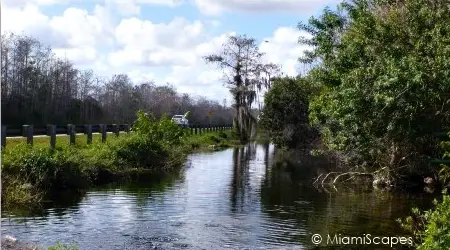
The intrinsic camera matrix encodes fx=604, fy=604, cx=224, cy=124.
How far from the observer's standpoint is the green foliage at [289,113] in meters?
40.4

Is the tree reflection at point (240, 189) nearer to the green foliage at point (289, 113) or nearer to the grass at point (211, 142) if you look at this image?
the green foliage at point (289, 113)

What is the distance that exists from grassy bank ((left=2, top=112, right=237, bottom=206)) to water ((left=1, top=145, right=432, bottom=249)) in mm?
716

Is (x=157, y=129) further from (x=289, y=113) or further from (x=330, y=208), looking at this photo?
(x=289, y=113)

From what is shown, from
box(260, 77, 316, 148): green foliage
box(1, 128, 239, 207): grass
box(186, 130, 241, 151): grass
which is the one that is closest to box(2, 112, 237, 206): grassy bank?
box(1, 128, 239, 207): grass

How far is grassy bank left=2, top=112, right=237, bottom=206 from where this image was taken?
50.8 ft

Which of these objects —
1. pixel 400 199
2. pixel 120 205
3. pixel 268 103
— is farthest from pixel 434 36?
pixel 268 103

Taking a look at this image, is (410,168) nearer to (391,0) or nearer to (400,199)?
(400,199)

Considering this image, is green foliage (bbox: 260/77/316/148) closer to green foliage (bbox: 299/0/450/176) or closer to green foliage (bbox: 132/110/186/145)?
green foliage (bbox: 132/110/186/145)

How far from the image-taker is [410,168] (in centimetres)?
2047

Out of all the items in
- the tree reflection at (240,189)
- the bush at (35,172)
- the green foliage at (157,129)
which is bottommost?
the tree reflection at (240,189)

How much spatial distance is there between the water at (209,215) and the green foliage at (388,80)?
173 centimetres

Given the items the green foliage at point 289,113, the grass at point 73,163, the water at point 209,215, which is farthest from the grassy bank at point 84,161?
the green foliage at point 289,113

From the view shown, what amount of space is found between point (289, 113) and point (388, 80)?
2489 centimetres

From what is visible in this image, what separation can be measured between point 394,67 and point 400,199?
4.34m
